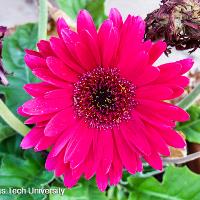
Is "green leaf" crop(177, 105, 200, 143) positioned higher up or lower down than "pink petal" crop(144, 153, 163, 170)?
lower down

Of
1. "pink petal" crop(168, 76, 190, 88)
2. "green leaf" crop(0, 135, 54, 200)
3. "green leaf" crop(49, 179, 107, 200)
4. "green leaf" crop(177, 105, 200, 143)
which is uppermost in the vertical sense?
"pink petal" crop(168, 76, 190, 88)

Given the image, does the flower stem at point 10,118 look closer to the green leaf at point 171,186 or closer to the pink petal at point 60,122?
the pink petal at point 60,122

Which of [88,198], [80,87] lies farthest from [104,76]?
[88,198]

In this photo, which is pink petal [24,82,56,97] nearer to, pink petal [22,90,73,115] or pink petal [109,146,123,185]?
pink petal [22,90,73,115]

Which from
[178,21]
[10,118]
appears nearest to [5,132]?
[10,118]

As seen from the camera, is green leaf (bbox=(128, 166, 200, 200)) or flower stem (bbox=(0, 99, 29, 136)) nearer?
flower stem (bbox=(0, 99, 29, 136))

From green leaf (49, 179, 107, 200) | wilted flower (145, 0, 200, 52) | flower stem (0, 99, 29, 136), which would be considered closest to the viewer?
wilted flower (145, 0, 200, 52)

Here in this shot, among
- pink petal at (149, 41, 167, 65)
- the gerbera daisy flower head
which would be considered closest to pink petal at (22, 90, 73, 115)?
the gerbera daisy flower head

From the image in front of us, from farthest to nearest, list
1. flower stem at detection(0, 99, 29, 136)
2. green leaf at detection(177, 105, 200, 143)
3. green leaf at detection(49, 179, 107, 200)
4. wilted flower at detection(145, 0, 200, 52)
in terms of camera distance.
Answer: green leaf at detection(177, 105, 200, 143)
green leaf at detection(49, 179, 107, 200)
flower stem at detection(0, 99, 29, 136)
wilted flower at detection(145, 0, 200, 52)
